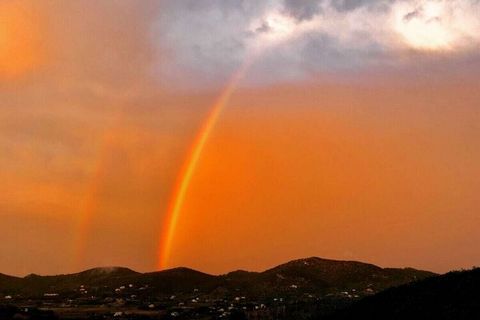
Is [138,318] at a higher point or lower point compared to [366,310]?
higher

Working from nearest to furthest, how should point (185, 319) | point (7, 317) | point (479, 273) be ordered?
point (479, 273)
point (7, 317)
point (185, 319)

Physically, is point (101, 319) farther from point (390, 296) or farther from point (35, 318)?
point (390, 296)

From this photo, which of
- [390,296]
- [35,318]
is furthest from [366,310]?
[35,318]

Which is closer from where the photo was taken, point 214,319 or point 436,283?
point 436,283

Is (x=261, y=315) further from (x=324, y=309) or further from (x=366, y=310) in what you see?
(x=366, y=310)

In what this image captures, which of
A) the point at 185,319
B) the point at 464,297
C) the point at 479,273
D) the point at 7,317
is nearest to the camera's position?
the point at 464,297

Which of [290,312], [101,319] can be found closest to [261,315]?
[290,312]
